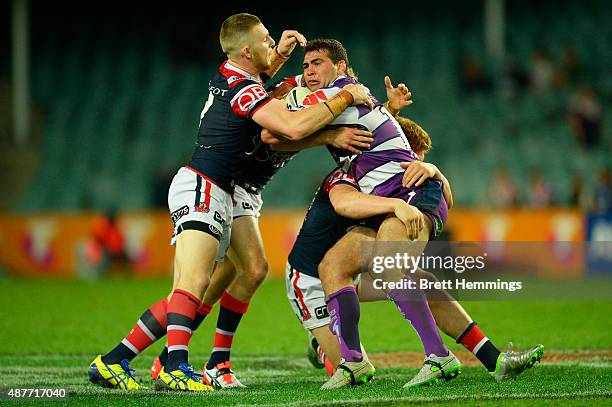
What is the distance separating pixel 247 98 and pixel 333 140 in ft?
2.09

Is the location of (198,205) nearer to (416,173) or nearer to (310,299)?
(310,299)

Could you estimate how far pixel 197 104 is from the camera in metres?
23.2

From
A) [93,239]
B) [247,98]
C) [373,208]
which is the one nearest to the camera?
[373,208]

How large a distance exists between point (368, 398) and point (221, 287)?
2.19 meters

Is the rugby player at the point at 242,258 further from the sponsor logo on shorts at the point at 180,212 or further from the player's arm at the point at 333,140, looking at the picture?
the sponsor logo on shorts at the point at 180,212

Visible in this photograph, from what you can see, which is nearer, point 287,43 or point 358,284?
point 358,284

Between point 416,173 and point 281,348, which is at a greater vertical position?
point 416,173

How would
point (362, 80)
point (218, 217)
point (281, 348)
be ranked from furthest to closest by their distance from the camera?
point (362, 80), point (281, 348), point (218, 217)

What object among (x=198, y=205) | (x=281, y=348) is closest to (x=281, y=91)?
(x=198, y=205)

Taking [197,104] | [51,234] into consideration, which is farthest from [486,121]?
[51,234]

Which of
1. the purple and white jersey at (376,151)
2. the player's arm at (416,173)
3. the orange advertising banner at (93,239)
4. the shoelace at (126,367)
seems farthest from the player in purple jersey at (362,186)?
the orange advertising banner at (93,239)

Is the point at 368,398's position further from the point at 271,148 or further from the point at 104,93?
the point at 104,93

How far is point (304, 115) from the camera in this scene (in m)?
6.36

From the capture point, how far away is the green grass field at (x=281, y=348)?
232 inches
